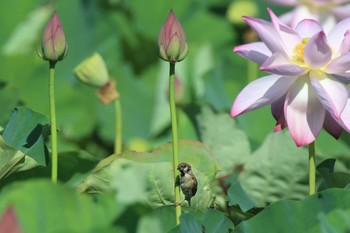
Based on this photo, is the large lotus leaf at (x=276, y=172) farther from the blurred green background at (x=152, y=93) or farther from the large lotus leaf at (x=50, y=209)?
the large lotus leaf at (x=50, y=209)

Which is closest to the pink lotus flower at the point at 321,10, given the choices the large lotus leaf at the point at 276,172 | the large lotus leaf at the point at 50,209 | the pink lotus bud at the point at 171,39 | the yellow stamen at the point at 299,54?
the large lotus leaf at the point at 276,172

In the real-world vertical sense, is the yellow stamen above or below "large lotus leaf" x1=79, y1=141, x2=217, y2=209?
above

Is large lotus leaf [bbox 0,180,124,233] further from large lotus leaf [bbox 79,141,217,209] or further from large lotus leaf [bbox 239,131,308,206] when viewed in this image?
large lotus leaf [bbox 239,131,308,206]

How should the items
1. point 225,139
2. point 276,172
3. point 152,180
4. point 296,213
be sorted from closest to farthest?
point 296,213, point 152,180, point 276,172, point 225,139

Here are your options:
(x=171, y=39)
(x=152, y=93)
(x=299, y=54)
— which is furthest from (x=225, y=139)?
(x=152, y=93)

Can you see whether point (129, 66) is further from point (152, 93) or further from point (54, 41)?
point (54, 41)

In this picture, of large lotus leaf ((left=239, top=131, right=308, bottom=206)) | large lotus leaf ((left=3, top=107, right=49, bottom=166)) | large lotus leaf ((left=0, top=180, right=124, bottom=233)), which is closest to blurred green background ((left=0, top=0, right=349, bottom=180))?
large lotus leaf ((left=239, top=131, right=308, bottom=206))

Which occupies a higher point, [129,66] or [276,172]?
[129,66]
